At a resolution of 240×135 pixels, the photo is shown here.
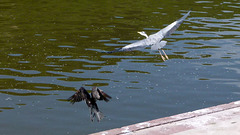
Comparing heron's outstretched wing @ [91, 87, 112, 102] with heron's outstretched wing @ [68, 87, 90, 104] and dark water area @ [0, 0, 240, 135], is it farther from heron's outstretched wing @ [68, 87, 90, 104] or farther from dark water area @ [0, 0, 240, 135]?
dark water area @ [0, 0, 240, 135]

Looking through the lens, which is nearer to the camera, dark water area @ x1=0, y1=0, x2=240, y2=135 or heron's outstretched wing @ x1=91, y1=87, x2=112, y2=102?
heron's outstretched wing @ x1=91, y1=87, x2=112, y2=102

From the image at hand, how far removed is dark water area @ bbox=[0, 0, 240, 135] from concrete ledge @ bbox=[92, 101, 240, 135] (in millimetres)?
1834

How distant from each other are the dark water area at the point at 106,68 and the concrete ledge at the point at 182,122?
1834 mm

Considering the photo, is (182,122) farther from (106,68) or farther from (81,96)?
(106,68)

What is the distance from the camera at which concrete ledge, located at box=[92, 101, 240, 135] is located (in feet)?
21.6

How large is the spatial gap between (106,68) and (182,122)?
235 inches

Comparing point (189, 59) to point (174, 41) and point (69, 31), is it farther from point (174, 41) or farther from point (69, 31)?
point (69, 31)

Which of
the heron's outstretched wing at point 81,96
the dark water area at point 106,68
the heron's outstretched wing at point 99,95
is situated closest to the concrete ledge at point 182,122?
the heron's outstretched wing at point 81,96

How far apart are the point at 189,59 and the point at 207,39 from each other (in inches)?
132

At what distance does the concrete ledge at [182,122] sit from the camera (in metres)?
6.59

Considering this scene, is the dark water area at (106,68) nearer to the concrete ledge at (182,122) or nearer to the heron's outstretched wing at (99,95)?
the concrete ledge at (182,122)

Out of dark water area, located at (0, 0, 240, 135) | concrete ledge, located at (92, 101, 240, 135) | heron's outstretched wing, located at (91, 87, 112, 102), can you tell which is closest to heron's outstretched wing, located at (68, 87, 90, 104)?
heron's outstretched wing, located at (91, 87, 112, 102)

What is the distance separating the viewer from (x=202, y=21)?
20.8 meters

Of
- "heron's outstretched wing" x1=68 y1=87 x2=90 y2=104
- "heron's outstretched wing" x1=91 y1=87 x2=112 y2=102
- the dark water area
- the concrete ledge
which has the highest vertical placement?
"heron's outstretched wing" x1=91 y1=87 x2=112 y2=102
